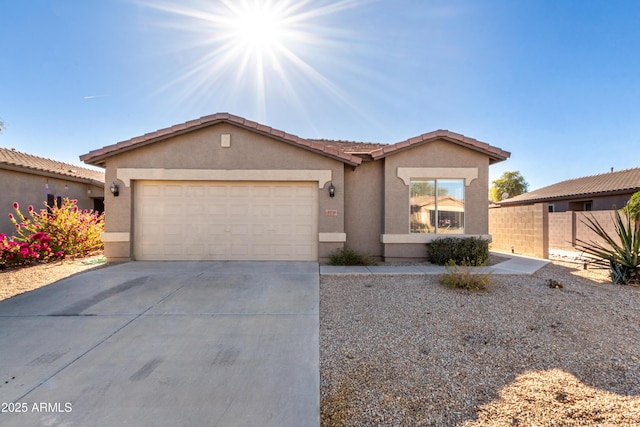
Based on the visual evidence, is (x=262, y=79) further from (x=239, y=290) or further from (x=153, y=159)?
(x=239, y=290)

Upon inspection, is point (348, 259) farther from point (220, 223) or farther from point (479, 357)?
point (479, 357)

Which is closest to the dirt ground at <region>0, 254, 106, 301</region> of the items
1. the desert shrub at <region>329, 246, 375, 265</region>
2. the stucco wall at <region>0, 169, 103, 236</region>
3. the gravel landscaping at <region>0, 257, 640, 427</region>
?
the gravel landscaping at <region>0, 257, 640, 427</region>

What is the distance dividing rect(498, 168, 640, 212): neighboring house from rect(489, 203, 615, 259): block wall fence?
2439mm

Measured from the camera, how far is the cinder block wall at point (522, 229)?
1102cm

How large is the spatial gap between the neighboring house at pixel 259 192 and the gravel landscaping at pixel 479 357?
11.5 feet

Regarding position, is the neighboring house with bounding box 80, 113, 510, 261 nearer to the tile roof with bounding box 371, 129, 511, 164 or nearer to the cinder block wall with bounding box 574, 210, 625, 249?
the tile roof with bounding box 371, 129, 511, 164

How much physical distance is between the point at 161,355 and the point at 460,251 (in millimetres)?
8530

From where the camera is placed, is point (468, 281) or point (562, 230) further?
point (562, 230)

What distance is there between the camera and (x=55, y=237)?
392 inches

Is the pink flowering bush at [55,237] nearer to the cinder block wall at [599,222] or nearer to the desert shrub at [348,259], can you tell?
the desert shrub at [348,259]

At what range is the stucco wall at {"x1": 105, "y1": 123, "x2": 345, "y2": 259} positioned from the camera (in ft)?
30.1

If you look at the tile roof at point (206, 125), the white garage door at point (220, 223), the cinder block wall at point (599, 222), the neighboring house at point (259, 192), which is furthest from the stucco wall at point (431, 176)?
the cinder block wall at point (599, 222)

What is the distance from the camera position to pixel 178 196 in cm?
935

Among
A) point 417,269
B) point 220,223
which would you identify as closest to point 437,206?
point 417,269
